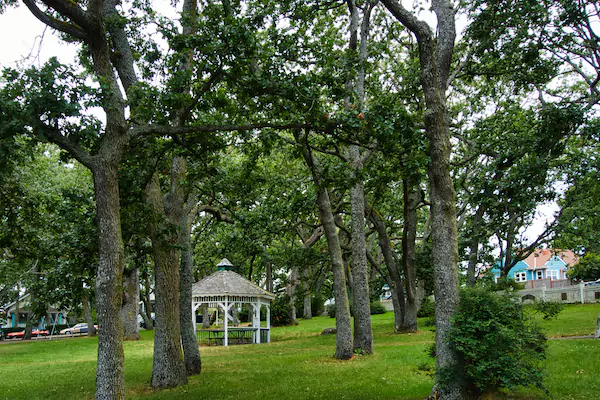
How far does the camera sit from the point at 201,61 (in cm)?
954

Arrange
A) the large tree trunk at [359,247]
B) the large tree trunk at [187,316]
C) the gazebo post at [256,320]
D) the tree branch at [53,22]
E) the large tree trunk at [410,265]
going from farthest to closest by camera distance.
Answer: the gazebo post at [256,320], the large tree trunk at [410,265], the large tree trunk at [359,247], the large tree trunk at [187,316], the tree branch at [53,22]

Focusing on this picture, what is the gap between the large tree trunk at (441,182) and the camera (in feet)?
26.7

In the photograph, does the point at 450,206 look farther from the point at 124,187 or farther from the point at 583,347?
the point at 583,347

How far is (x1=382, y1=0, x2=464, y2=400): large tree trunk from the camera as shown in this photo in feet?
26.7

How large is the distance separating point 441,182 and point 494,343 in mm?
2752

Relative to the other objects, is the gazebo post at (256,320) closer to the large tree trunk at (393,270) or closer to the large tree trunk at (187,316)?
the large tree trunk at (393,270)

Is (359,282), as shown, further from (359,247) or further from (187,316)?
(187,316)

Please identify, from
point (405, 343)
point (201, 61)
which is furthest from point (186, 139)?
point (405, 343)

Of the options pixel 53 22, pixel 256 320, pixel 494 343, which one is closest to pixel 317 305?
pixel 256 320

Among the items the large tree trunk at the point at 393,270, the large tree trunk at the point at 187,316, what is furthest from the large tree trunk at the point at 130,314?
the large tree trunk at the point at 187,316

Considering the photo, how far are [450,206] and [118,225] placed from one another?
5.72 meters

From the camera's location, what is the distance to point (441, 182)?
28.1ft

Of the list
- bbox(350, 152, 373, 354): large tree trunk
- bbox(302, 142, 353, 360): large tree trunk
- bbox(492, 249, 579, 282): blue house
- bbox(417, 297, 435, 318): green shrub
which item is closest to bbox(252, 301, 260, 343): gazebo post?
bbox(302, 142, 353, 360): large tree trunk

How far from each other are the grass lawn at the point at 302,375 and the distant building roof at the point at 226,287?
16.2 feet
